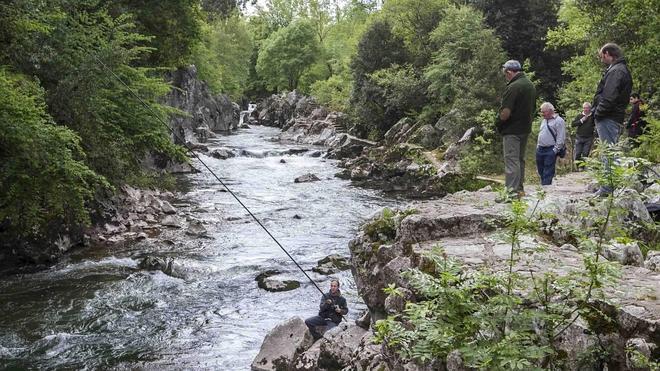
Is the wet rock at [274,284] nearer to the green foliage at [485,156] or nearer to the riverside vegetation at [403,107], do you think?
the riverside vegetation at [403,107]

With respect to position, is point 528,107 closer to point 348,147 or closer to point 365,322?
point 365,322

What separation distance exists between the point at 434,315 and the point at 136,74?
14.3m

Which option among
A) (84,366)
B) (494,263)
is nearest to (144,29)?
(84,366)

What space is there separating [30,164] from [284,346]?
6063 mm

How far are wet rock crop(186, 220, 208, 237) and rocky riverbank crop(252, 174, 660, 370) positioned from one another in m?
6.90

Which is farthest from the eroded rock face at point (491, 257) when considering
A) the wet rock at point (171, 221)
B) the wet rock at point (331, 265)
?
the wet rock at point (171, 221)

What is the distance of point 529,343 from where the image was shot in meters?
3.58

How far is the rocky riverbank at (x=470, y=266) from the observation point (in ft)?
12.1

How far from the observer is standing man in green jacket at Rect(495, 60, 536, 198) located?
7.24 meters

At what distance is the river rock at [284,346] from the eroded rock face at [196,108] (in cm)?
1436

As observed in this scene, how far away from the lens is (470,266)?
484 centimetres

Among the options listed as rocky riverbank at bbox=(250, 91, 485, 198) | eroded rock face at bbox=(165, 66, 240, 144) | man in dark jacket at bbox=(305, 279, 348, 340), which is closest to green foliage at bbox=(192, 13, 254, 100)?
eroded rock face at bbox=(165, 66, 240, 144)

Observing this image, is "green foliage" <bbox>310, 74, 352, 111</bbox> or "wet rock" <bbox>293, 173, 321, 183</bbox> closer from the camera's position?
"wet rock" <bbox>293, 173, 321, 183</bbox>

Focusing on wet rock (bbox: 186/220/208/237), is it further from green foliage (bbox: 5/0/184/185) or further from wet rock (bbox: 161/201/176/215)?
green foliage (bbox: 5/0/184/185)
